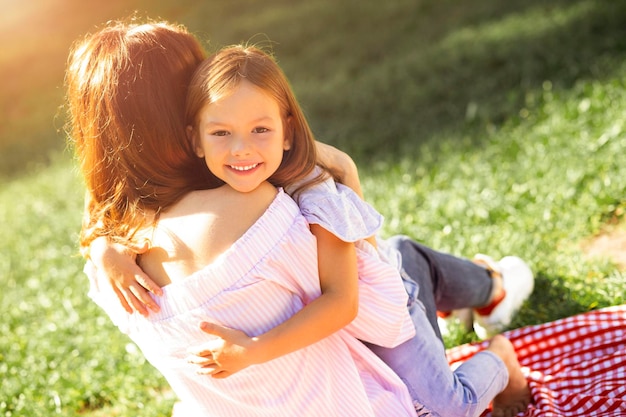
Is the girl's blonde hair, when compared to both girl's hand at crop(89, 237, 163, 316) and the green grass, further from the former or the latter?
the green grass

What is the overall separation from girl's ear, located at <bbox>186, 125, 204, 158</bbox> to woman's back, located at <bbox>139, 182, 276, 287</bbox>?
0.36 ft

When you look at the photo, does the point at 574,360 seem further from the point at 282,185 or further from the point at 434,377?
the point at 282,185

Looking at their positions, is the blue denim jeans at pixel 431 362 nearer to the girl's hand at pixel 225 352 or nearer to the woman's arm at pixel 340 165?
the woman's arm at pixel 340 165

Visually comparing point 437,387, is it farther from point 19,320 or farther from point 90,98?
point 19,320

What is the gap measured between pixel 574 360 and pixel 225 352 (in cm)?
142

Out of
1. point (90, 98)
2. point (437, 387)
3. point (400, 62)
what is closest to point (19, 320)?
point (90, 98)

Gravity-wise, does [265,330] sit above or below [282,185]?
below

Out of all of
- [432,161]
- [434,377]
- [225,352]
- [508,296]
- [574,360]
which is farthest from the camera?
[432,161]

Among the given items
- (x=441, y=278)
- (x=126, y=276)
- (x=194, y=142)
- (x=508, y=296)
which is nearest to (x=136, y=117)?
(x=194, y=142)

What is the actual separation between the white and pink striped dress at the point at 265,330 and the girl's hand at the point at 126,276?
4 cm

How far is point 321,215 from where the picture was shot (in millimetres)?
2049

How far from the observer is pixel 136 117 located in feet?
7.04

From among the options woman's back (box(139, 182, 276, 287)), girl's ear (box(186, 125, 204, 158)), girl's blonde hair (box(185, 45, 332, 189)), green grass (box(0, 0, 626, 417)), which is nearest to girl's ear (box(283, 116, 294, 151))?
girl's blonde hair (box(185, 45, 332, 189))

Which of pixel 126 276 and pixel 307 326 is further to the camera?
pixel 126 276
